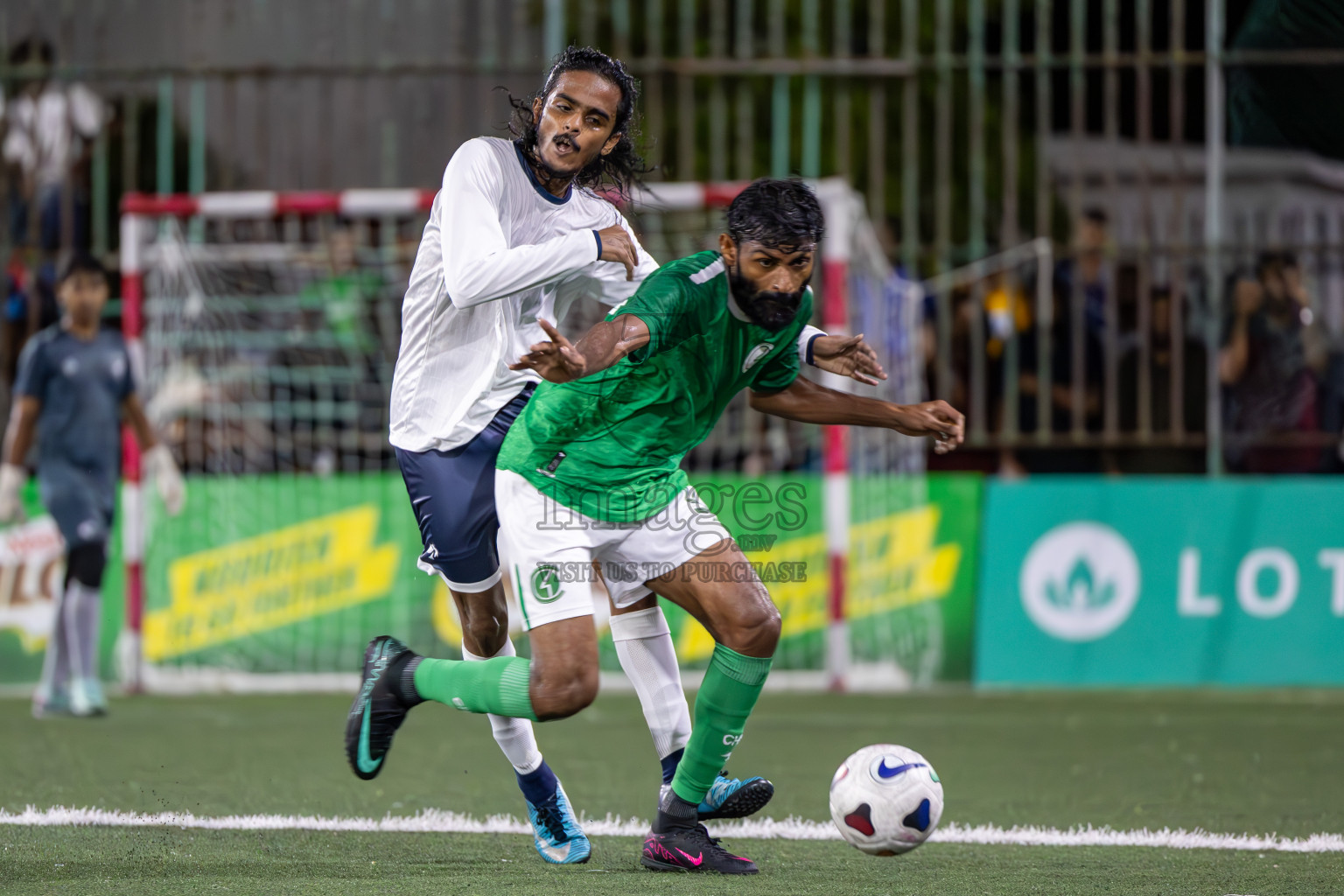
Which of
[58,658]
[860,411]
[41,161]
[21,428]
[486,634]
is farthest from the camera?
[41,161]

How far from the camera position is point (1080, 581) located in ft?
30.2

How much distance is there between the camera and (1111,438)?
32.6ft

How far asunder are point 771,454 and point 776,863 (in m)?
5.78

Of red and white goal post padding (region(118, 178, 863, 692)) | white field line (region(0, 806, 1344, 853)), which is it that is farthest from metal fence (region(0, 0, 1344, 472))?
white field line (region(0, 806, 1344, 853))

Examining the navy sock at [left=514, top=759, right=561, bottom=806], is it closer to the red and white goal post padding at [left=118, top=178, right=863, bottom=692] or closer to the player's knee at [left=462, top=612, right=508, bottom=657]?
the player's knee at [left=462, top=612, right=508, bottom=657]

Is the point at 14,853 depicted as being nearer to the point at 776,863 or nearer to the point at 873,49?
the point at 776,863

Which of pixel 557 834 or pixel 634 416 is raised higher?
pixel 634 416

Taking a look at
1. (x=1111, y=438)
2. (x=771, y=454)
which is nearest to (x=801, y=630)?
(x=771, y=454)

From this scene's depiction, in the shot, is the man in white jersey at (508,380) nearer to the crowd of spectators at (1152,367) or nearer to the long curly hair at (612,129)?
the long curly hair at (612,129)

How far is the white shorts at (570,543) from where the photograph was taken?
162 inches

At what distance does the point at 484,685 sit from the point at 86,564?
491 cm

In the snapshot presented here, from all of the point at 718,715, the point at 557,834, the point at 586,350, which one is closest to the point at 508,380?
the point at 586,350

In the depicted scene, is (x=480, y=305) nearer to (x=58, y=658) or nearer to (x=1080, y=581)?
(x=58, y=658)

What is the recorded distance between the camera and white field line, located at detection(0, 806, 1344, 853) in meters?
4.76
